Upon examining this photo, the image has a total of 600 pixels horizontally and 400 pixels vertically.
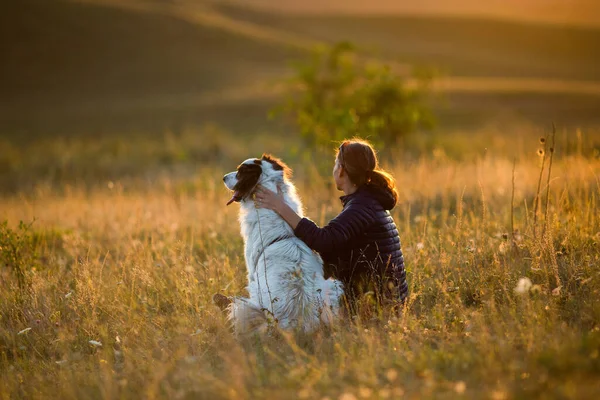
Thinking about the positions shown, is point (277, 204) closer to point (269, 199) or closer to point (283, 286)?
point (269, 199)

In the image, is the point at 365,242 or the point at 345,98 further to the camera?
the point at 345,98

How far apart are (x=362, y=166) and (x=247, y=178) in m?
1.07

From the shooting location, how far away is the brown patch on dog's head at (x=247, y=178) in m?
5.09

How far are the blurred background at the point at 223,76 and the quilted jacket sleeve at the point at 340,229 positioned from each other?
9198 mm

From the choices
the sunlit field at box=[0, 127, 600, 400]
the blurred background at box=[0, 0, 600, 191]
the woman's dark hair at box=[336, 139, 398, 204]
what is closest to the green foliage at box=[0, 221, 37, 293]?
the sunlit field at box=[0, 127, 600, 400]

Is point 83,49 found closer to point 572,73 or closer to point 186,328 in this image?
point 572,73

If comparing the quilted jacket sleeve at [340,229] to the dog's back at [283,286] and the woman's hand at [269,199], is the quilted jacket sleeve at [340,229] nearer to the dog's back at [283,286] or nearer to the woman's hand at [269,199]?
the dog's back at [283,286]

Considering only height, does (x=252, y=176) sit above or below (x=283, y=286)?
above

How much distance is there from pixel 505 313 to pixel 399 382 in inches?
54.3

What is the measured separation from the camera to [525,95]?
37.8 meters

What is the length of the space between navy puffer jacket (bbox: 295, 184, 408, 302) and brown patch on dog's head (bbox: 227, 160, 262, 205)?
0.64 metres

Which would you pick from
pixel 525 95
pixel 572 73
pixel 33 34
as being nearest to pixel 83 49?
pixel 33 34

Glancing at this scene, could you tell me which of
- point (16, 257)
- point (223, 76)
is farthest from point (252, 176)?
point (223, 76)

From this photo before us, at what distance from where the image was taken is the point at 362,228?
4.77m
